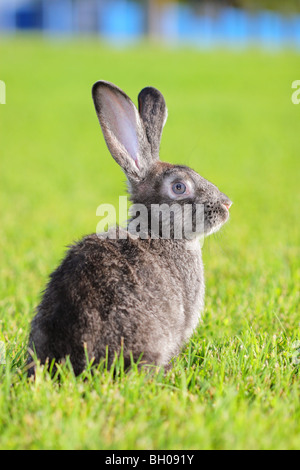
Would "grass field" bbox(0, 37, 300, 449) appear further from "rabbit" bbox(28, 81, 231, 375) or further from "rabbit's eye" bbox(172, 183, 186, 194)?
"rabbit's eye" bbox(172, 183, 186, 194)

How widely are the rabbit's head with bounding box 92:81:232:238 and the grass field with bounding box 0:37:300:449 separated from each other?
68 cm

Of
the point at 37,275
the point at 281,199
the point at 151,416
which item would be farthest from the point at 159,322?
the point at 281,199

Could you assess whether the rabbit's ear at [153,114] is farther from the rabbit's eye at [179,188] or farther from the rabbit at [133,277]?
the rabbit's eye at [179,188]

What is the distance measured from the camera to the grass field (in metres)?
2.41

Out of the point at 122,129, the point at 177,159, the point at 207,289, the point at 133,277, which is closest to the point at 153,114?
the point at 122,129

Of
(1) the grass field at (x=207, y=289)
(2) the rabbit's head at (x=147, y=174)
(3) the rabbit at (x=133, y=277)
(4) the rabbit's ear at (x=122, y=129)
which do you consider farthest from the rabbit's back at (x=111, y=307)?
(4) the rabbit's ear at (x=122, y=129)

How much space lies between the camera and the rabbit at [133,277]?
112 inches

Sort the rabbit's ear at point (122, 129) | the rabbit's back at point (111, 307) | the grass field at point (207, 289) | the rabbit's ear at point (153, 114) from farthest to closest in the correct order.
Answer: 1. the rabbit's ear at point (153, 114)
2. the rabbit's ear at point (122, 129)
3. the rabbit's back at point (111, 307)
4. the grass field at point (207, 289)

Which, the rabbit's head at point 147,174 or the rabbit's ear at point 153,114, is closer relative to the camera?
the rabbit's head at point 147,174

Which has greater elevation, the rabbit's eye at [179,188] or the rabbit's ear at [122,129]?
the rabbit's ear at [122,129]

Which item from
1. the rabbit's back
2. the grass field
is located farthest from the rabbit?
the grass field

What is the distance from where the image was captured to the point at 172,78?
3117 centimetres

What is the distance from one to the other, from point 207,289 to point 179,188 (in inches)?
74.6

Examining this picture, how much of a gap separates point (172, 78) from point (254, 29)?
139 feet
